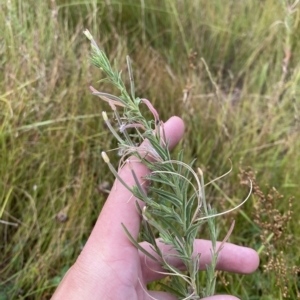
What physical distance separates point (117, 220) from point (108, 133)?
791mm

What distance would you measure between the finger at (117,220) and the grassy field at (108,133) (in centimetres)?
38

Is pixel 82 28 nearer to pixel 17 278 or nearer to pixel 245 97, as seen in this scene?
pixel 245 97

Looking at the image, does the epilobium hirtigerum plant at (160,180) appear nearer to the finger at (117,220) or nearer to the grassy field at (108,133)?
the finger at (117,220)

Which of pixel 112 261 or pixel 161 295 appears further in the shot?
pixel 161 295

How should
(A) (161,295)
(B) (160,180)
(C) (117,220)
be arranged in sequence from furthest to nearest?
(A) (161,295), (C) (117,220), (B) (160,180)

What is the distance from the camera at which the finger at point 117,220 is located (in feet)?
3.37

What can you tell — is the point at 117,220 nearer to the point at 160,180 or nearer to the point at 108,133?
the point at 160,180

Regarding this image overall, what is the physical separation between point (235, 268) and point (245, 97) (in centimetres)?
111

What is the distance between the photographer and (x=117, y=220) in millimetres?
1039

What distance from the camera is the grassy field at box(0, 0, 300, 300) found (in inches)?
57.4

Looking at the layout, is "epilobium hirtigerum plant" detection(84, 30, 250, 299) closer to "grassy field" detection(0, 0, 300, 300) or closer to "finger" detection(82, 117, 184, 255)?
"finger" detection(82, 117, 184, 255)

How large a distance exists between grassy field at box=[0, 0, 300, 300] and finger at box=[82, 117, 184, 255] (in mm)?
385

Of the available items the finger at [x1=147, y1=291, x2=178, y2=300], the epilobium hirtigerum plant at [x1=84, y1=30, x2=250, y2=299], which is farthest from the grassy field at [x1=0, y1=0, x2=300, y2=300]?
the epilobium hirtigerum plant at [x1=84, y1=30, x2=250, y2=299]

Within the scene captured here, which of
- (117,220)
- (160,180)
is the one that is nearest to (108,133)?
(117,220)
